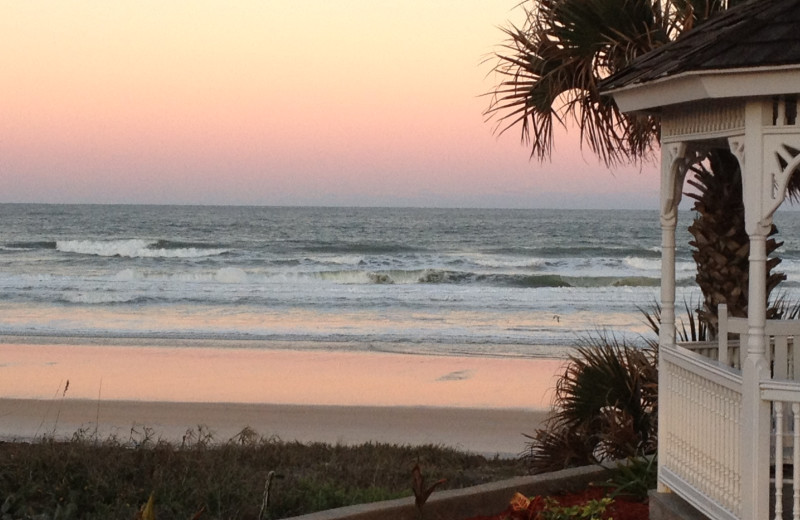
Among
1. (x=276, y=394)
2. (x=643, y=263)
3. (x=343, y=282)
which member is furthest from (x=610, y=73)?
(x=643, y=263)

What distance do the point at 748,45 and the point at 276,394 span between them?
35.8ft

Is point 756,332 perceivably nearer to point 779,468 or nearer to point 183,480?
point 779,468

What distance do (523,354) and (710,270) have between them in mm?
10535

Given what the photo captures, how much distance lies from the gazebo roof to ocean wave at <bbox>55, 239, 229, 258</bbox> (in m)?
46.4

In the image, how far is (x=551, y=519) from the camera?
666cm

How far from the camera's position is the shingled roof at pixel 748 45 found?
5406 millimetres

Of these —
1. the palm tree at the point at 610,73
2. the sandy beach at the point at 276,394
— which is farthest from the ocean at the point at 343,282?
the palm tree at the point at 610,73

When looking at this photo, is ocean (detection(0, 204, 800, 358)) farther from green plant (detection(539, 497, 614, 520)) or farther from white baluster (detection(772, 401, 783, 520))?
white baluster (detection(772, 401, 783, 520))

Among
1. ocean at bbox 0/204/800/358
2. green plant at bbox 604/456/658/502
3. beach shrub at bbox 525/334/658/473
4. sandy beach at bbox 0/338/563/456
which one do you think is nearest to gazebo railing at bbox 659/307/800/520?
green plant at bbox 604/456/658/502

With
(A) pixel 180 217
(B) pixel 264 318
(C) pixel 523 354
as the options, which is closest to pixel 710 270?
(C) pixel 523 354

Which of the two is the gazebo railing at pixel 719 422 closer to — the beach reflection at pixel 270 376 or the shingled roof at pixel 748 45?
the shingled roof at pixel 748 45

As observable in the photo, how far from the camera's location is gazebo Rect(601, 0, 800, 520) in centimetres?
547

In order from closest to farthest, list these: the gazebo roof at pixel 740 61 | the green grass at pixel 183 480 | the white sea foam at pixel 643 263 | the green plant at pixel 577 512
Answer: the gazebo roof at pixel 740 61, the green plant at pixel 577 512, the green grass at pixel 183 480, the white sea foam at pixel 643 263

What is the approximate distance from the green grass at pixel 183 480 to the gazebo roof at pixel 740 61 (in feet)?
12.3
